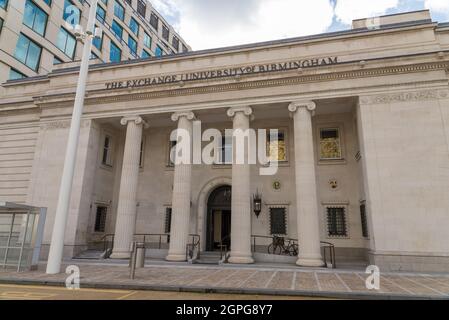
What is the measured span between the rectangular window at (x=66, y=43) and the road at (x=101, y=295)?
27.9 meters

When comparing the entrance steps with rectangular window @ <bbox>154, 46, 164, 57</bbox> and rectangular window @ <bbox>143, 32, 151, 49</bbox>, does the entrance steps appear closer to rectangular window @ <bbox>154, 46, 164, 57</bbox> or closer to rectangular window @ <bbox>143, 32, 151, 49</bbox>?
rectangular window @ <bbox>143, 32, 151, 49</bbox>

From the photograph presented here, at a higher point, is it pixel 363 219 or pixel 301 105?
pixel 301 105

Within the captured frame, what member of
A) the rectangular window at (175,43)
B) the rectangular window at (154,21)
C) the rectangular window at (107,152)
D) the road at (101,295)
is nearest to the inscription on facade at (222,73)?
the rectangular window at (107,152)

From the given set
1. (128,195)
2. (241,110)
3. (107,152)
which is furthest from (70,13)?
(241,110)

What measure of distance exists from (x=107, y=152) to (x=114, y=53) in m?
20.1

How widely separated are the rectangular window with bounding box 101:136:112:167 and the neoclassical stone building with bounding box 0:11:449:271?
88 millimetres

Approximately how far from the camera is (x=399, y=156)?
46.5ft

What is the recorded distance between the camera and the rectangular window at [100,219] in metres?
19.8

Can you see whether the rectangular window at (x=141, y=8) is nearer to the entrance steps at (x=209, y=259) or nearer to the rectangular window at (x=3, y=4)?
the rectangular window at (x=3, y=4)

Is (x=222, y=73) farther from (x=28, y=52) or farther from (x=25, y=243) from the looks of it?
(x=28, y=52)

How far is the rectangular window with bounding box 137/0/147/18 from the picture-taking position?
4153 centimetres

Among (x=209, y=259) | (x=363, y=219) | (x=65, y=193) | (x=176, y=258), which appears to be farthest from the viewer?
(x=363, y=219)

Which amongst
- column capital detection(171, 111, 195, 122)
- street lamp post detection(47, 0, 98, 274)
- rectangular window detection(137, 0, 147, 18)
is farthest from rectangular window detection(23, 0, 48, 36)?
column capital detection(171, 111, 195, 122)

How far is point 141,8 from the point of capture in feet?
138
